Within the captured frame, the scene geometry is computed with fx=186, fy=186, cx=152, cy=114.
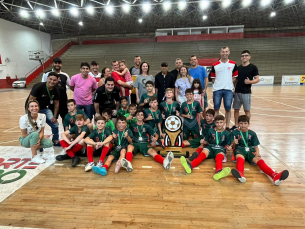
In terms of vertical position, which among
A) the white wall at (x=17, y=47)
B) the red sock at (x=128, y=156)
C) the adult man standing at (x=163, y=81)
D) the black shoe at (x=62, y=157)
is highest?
the white wall at (x=17, y=47)

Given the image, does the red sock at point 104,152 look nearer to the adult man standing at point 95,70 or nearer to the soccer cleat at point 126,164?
the soccer cleat at point 126,164

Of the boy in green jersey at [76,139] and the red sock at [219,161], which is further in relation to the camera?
the boy in green jersey at [76,139]

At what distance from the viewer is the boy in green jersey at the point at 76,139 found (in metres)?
3.34

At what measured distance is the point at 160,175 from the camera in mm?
2895

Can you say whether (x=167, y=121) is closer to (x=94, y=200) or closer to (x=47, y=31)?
(x=94, y=200)

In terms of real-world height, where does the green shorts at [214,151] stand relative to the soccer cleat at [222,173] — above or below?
above

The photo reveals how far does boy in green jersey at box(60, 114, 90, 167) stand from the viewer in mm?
3340

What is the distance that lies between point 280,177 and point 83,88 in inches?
152

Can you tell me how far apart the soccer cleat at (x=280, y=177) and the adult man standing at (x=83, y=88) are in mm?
3684

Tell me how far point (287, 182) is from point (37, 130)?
4.22m

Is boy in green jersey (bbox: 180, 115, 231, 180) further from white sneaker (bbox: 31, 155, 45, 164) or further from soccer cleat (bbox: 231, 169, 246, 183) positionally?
white sneaker (bbox: 31, 155, 45, 164)

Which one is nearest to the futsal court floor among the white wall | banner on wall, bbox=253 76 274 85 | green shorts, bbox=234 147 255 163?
green shorts, bbox=234 147 255 163

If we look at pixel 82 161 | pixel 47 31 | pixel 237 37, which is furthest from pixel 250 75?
pixel 47 31

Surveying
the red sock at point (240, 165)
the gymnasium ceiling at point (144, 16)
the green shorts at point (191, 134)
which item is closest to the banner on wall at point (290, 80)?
the gymnasium ceiling at point (144, 16)
